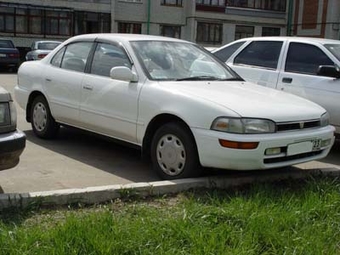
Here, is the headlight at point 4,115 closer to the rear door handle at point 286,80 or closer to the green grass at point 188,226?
the green grass at point 188,226

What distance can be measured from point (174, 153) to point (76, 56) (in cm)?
226

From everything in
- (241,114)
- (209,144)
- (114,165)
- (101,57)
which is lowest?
(114,165)

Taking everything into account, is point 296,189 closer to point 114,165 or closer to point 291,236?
point 291,236

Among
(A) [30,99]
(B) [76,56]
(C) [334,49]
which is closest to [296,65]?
(C) [334,49]

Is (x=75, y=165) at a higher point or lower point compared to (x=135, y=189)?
lower

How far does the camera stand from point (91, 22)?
3497 cm

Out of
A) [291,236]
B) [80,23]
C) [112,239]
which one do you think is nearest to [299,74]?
[291,236]

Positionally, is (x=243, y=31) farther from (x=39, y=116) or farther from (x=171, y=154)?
(x=171, y=154)

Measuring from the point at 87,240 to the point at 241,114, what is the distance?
1.93m

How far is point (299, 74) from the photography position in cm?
703

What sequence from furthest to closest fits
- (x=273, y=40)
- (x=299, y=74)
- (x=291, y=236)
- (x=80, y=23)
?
(x=80, y=23) → (x=273, y=40) → (x=299, y=74) → (x=291, y=236)

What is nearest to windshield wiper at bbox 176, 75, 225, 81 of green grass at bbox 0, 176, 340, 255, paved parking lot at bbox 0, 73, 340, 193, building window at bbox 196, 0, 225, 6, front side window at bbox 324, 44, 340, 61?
paved parking lot at bbox 0, 73, 340, 193

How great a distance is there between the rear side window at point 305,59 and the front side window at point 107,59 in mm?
2747

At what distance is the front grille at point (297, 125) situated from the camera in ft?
15.4
